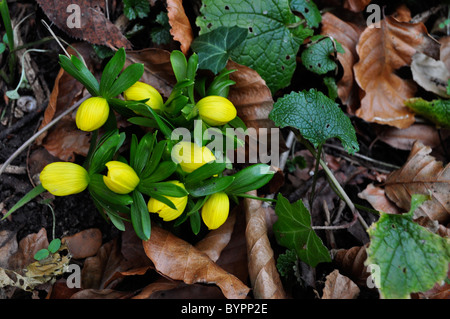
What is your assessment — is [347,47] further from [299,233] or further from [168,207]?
[168,207]

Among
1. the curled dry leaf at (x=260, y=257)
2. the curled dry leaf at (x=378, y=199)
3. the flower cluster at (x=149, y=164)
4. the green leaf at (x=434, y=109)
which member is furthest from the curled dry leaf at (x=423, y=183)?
the flower cluster at (x=149, y=164)

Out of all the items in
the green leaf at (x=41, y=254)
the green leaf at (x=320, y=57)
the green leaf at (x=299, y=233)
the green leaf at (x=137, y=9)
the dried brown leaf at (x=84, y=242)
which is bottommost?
the dried brown leaf at (x=84, y=242)

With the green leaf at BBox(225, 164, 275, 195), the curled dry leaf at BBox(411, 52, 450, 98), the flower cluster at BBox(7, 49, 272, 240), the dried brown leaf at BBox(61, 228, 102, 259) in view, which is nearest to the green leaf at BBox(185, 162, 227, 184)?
the flower cluster at BBox(7, 49, 272, 240)

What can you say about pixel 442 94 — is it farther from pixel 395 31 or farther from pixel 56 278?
pixel 56 278

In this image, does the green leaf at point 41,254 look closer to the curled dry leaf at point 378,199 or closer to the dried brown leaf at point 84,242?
the dried brown leaf at point 84,242

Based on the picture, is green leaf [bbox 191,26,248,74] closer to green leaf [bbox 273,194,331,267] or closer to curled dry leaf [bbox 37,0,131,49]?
curled dry leaf [bbox 37,0,131,49]
